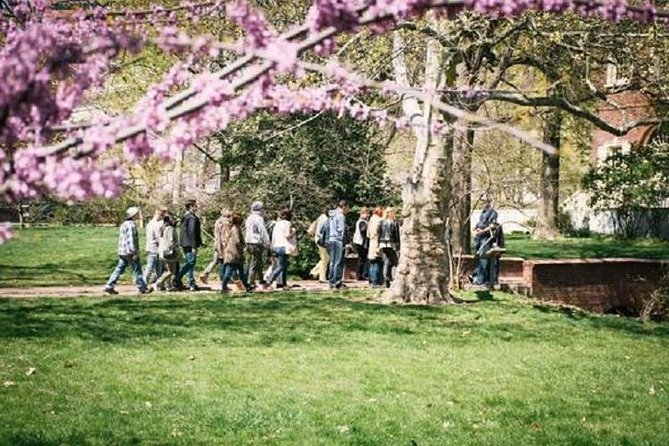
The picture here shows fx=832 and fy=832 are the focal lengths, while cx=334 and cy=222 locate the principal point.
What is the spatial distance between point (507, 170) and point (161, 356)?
67.7ft

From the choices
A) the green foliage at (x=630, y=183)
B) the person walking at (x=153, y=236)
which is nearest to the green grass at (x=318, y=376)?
the person walking at (x=153, y=236)

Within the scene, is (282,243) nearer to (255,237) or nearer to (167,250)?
(255,237)

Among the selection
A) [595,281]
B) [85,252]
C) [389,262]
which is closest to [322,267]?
[389,262]

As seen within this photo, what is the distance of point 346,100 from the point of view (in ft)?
12.0

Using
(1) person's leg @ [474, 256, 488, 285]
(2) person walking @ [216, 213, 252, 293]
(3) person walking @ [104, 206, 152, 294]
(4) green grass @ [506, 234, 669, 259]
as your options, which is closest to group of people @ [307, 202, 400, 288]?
(1) person's leg @ [474, 256, 488, 285]

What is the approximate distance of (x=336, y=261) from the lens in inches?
760

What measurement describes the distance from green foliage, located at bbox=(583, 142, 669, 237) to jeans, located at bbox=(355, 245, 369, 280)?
11078 mm

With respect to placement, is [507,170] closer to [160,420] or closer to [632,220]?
[632,220]

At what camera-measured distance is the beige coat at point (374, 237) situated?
19594 mm

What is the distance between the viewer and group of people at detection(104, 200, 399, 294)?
57.8 ft

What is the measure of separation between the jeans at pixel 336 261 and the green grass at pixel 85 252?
17.5ft

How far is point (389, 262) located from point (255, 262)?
3185 millimetres

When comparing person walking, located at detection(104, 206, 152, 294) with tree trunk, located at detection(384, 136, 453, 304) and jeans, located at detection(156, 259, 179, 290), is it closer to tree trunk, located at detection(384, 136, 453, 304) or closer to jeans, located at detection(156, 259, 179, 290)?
jeans, located at detection(156, 259, 179, 290)

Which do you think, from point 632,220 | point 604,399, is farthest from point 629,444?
point 632,220
